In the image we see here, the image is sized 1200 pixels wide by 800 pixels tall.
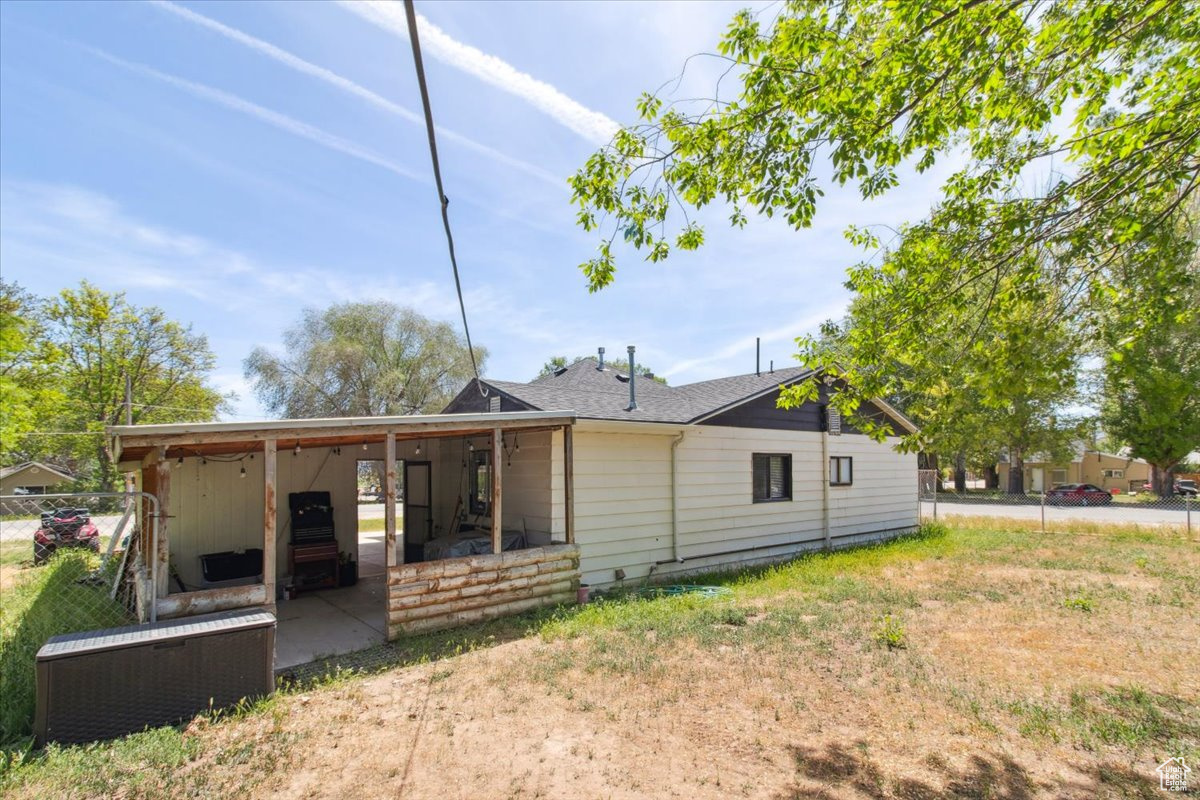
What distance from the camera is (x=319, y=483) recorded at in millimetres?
8914

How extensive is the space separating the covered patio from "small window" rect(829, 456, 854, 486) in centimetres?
699

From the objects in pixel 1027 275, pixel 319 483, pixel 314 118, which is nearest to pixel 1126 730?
pixel 1027 275

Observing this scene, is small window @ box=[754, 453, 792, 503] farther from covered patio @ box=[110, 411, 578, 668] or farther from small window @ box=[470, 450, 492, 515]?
small window @ box=[470, 450, 492, 515]

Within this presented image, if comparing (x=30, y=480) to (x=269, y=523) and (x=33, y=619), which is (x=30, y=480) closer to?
(x=33, y=619)

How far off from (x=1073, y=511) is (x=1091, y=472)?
24086 mm

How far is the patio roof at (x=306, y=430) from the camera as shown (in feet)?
15.4

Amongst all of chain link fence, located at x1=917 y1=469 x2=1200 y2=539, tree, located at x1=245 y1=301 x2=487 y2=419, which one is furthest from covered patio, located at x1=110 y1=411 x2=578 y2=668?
tree, located at x1=245 y1=301 x2=487 y2=419

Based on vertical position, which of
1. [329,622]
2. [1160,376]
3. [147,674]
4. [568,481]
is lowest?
[329,622]

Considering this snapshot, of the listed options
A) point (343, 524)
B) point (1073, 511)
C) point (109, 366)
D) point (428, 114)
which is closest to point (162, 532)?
point (343, 524)

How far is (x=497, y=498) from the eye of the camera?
666 centimetres

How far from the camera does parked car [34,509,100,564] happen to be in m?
11.7

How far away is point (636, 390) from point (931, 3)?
322 inches

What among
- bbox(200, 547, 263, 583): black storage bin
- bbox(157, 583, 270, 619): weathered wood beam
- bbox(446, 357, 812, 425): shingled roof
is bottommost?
bbox(200, 547, 263, 583): black storage bin

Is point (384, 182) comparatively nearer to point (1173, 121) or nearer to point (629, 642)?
point (629, 642)
